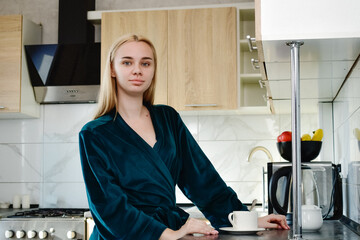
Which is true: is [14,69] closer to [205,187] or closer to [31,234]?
[31,234]

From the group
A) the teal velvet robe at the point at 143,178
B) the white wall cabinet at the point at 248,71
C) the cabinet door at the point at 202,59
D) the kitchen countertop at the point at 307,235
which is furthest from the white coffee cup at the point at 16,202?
the kitchen countertop at the point at 307,235

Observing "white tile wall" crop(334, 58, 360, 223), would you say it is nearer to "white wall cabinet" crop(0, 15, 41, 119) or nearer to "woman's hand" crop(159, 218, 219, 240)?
"woman's hand" crop(159, 218, 219, 240)

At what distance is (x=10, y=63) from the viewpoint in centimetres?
364

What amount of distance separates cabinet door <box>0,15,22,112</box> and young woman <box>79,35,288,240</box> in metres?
2.13

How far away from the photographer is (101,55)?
3564 mm

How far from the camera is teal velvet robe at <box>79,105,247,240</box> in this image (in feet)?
4.75

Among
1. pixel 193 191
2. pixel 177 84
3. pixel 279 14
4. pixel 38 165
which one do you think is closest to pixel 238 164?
pixel 177 84

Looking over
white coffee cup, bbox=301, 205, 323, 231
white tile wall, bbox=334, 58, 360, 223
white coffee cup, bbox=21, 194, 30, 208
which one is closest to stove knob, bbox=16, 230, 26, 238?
white coffee cup, bbox=21, 194, 30, 208

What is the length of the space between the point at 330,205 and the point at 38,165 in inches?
97.6

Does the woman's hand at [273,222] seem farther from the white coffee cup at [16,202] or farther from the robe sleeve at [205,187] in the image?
the white coffee cup at [16,202]

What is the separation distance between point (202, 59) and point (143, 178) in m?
2.03

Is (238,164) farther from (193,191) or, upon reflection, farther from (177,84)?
(193,191)

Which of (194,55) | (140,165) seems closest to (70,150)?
(194,55)

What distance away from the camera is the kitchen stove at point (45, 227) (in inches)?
124
